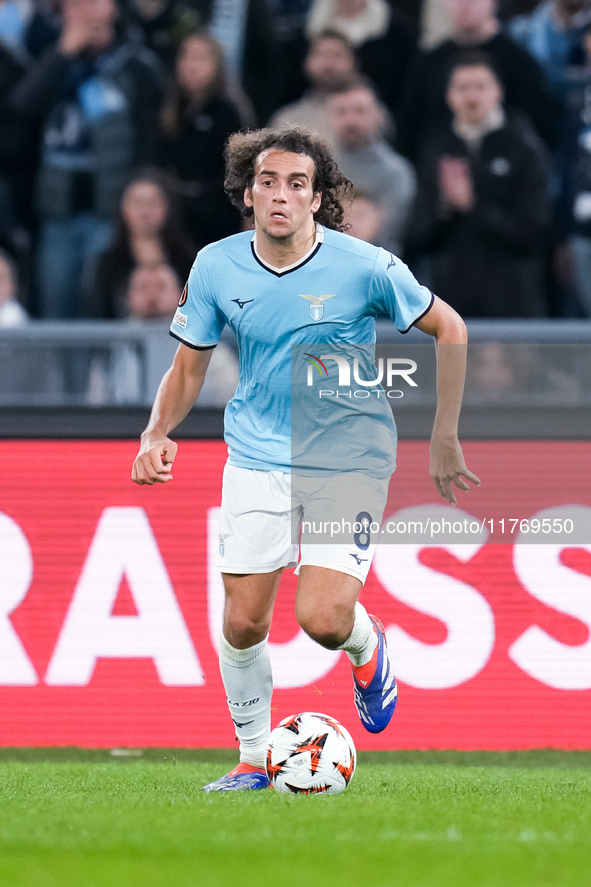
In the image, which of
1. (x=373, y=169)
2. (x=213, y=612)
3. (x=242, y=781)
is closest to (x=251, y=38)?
(x=373, y=169)

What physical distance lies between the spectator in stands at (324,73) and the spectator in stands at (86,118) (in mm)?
888

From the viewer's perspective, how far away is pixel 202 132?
7977mm

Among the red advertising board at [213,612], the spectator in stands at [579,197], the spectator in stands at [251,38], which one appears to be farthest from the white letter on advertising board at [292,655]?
the spectator in stands at [251,38]

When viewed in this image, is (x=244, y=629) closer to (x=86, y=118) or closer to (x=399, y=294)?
(x=399, y=294)

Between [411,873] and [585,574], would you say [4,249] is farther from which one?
[411,873]

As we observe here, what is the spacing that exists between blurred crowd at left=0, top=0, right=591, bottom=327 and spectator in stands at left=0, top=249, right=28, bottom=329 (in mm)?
14

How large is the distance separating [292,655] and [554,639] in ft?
3.66

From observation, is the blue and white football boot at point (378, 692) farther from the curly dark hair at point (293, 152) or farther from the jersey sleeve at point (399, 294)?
the curly dark hair at point (293, 152)

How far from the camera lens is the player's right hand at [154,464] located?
412 cm

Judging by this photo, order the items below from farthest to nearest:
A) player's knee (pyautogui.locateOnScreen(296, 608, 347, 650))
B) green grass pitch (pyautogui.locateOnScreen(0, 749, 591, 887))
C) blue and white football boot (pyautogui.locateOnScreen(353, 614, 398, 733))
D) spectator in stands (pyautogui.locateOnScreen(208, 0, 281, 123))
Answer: spectator in stands (pyautogui.locateOnScreen(208, 0, 281, 123)), blue and white football boot (pyautogui.locateOnScreen(353, 614, 398, 733)), player's knee (pyautogui.locateOnScreen(296, 608, 347, 650)), green grass pitch (pyautogui.locateOnScreen(0, 749, 591, 887))

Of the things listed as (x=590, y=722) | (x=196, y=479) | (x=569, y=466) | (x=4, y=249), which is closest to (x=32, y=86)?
(x=4, y=249)

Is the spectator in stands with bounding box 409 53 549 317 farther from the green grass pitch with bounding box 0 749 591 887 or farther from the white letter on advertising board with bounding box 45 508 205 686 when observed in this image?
the green grass pitch with bounding box 0 749 591 887

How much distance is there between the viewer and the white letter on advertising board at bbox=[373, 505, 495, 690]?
5.57 metres

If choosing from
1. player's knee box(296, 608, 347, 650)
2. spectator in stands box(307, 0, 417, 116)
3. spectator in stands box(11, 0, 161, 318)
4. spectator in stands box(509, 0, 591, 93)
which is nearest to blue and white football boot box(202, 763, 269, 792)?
player's knee box(296, 608, 347, 650)
